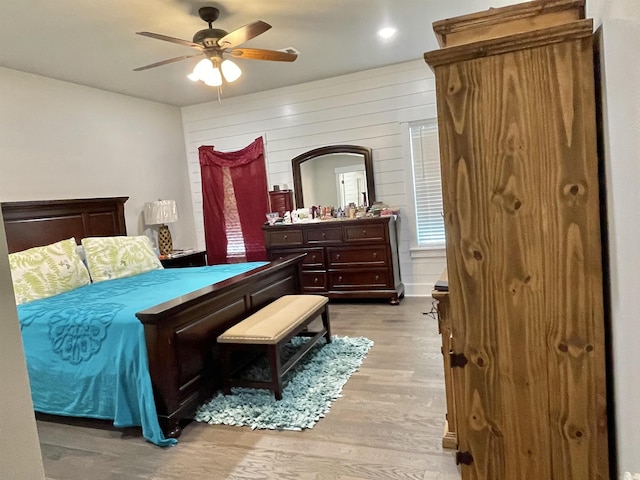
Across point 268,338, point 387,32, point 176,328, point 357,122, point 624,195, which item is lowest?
point 268,338

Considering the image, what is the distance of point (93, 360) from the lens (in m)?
2.54

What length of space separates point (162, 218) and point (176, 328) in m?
2.89

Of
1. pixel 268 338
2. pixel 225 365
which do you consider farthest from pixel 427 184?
pixel 225 365

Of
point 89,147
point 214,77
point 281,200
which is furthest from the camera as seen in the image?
point 281,200

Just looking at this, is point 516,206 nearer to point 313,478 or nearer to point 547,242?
point 547,242

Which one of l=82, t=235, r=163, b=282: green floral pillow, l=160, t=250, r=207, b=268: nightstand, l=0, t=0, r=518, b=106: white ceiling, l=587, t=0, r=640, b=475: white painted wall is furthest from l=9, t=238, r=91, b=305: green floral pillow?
l=587, t=0, r=640, b=475: white painted wall

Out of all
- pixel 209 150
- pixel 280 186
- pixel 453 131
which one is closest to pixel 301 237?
pixel 280 186

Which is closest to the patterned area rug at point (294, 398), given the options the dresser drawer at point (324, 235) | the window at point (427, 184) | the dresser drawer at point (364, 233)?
the dresser drawer at point (364, 233)

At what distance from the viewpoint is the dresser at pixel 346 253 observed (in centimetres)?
489

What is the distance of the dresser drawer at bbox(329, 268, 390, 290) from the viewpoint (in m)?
4.93

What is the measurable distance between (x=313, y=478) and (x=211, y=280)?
1.77 meters

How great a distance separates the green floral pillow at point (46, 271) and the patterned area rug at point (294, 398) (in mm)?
1550

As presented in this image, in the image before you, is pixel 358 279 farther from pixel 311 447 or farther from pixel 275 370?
pixel 311 447

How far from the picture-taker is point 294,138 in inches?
219
